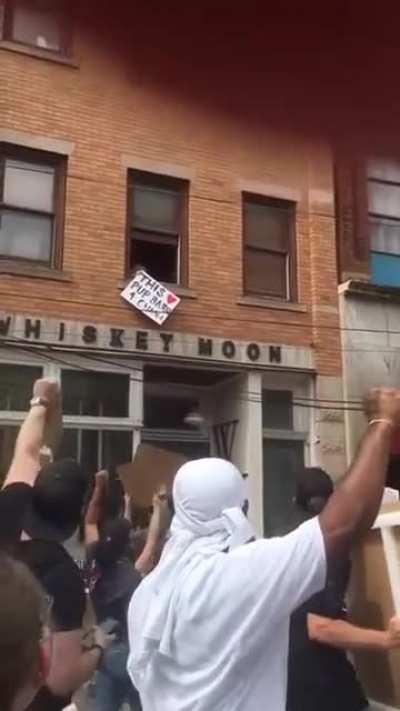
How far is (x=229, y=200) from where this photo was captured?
6.93m

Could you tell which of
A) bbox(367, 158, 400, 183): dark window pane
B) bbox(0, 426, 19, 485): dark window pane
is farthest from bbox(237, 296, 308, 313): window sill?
bbox(367, 158, 400, 183): dark window pane

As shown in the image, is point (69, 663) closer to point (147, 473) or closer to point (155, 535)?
point (155, 535)

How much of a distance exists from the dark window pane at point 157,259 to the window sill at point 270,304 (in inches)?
23.2

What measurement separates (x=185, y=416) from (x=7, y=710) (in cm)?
636

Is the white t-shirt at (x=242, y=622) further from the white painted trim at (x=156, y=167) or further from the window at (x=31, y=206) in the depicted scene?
the white painted trim at (x=156, y=167)

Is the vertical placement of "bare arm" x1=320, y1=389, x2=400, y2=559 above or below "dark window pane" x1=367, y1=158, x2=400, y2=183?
→ below

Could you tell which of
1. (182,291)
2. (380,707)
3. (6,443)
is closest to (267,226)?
(182,291)

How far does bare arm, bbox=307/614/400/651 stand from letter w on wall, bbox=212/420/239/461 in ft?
17.5

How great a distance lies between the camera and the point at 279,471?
275 inches

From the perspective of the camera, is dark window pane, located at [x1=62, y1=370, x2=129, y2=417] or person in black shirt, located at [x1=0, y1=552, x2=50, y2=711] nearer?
person in black shirt, located at [x1=0, y1=552, x2=50, y2=711]

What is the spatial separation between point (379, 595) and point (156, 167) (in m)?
5.38

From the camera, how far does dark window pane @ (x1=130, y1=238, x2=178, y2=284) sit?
6.80 metres

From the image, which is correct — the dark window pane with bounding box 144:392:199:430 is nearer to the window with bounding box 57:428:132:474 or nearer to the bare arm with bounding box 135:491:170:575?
the window with bounding box 57:428:132:474

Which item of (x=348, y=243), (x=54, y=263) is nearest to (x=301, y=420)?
(x=348, y=243)
